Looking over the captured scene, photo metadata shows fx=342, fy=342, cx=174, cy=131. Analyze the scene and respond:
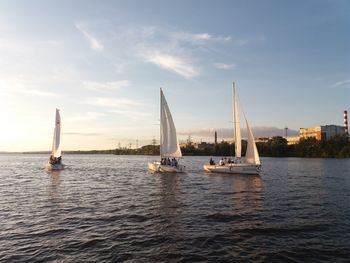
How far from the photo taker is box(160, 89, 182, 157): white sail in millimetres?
66875

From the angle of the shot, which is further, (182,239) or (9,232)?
(9,232)

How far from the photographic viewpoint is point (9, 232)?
21.8 meters

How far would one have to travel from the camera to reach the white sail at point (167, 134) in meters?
66.9

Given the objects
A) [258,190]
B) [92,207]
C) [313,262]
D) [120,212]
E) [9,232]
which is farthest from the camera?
[258,190]

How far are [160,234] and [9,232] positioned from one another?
9692 millimetres

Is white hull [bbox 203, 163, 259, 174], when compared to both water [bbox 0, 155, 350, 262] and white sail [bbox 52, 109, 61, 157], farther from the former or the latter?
white sail [bbox 52, 109, 61, 157]

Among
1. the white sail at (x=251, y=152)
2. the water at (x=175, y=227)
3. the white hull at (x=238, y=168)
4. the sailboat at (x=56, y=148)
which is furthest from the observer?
the sailboat at (x=56, y=148)

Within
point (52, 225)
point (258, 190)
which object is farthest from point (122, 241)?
point (258, 190)

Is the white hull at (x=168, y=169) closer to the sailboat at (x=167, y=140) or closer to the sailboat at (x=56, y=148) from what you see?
the sailboat at (x=167, y=140)

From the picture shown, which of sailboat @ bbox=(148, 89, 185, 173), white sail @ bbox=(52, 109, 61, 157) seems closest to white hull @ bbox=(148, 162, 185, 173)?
sailboat @ bbox=(148, 89, 185, 173)

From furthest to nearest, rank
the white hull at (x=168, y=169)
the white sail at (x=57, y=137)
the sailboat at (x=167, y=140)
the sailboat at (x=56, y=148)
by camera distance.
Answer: the white sail at (x=57, y=137) < the sailboat at (x=56, y=148) < the sailboat at (x=167, y=140) < the white hull at (x=168, y=169)

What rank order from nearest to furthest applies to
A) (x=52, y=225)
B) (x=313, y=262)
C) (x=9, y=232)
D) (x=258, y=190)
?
(x=313, y=262), (x=9, y=232), (x=52, y=225), (x=258, y=190)

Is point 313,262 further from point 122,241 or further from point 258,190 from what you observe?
point 258,190

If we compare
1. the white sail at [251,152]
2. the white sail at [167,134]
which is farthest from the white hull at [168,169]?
the white sail at [251,152]
